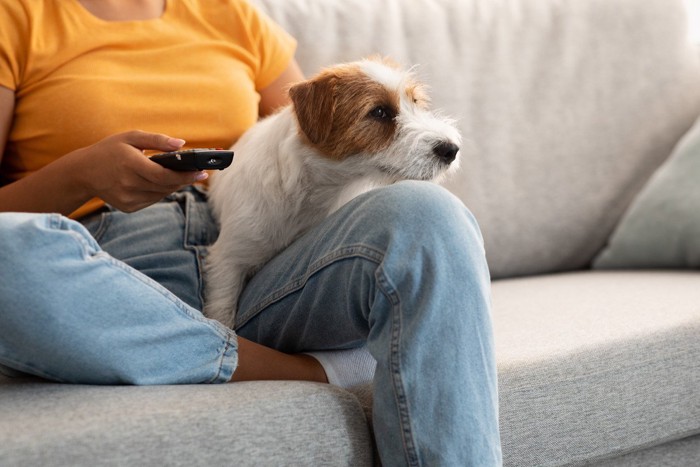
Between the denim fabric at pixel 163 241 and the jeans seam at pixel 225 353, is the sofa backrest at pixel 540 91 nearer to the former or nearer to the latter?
the denim fabric at pixel 163 241

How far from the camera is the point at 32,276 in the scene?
3.24ft

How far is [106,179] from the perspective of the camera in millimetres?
1284

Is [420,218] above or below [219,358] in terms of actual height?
above

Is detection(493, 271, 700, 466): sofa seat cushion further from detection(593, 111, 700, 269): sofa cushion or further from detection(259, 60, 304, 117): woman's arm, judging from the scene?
detection(259, 60, 304, 117): woman's arm

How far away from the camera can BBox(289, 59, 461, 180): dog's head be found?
1.39 meters

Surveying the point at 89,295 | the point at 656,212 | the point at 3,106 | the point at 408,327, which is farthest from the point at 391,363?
the point at 656,212

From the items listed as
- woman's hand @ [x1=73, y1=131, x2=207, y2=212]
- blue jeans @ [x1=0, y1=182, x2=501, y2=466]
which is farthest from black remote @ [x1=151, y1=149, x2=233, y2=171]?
blue jeans @ [x1=0, y1=182, x2=501, y2=466]

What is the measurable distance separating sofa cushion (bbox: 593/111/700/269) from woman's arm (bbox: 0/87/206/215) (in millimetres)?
1295

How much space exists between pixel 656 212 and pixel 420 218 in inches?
47.5

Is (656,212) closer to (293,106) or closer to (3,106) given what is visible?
(293,106)

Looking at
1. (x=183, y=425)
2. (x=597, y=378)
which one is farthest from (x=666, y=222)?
(x=183, y=425)

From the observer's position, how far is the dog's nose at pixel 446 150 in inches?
54.5

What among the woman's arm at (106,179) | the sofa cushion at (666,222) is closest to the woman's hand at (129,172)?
the woman's arm at (106,179)

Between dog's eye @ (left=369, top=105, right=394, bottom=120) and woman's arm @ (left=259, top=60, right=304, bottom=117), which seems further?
woman's arm @ (left=259, top=60, right=304, bottom=117)
